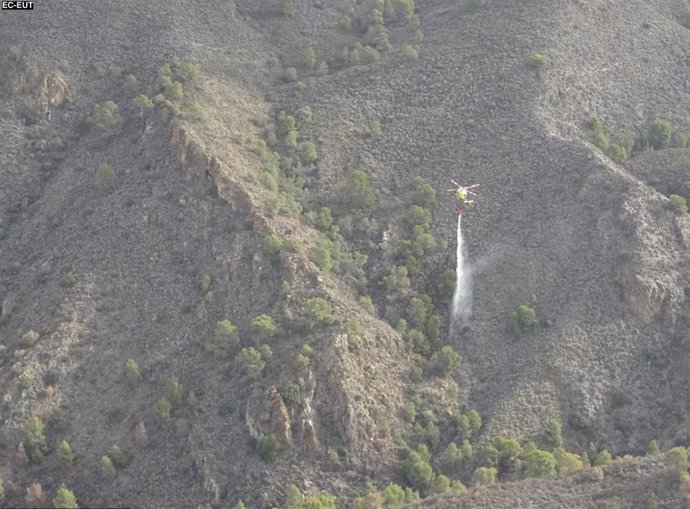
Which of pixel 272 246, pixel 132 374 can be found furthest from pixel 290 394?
pixel 272 246

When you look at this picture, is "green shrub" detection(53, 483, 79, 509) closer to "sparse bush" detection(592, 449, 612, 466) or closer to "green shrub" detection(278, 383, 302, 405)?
"green shrub" detection(278, 383, 302, 405)

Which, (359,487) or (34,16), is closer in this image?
(359,487)

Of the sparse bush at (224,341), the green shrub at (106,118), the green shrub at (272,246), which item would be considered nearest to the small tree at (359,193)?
the green shrub at (272,246)

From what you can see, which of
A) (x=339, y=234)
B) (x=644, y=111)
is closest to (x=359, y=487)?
(x=339, y=234)

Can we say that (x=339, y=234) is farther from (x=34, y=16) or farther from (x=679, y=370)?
(x=34, y=16)

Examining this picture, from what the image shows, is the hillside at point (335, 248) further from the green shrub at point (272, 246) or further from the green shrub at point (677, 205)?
the green shrub at point (677, 205)

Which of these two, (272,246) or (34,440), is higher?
(272,246)

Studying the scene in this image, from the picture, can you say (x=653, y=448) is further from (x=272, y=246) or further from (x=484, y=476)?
(x=272, y=246)

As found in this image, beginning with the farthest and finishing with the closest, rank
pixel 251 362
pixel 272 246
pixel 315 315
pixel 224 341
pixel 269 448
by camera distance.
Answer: pixel 272 246
pixel 315 315
pixel 224 341
pixel 251 362
pixel 269 448
